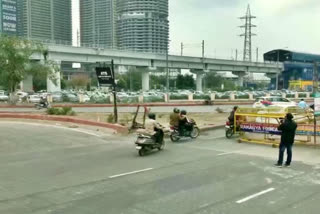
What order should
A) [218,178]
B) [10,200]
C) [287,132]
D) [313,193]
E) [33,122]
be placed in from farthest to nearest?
[33,122] → [287,132] → [218,178] → [313,193] → [10,200]

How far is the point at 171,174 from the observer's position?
11.2 meters

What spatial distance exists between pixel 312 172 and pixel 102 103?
38.4 metres

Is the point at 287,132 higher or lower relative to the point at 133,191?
higher

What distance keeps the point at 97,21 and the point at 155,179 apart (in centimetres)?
13123

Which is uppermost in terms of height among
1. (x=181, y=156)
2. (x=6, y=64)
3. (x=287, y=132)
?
(x=6, y=64)

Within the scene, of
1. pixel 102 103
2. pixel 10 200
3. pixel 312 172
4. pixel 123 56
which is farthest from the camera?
pixel 123 56

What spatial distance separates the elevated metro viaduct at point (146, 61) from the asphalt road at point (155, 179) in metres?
51.2

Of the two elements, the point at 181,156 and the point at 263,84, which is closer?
the point at 181,156

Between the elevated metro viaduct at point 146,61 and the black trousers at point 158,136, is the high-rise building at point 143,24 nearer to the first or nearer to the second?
the elevated metro viaduct at point 146,61

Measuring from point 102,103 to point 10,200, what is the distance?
4006 cm

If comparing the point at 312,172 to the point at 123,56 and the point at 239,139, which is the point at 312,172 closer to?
the point at 239,139

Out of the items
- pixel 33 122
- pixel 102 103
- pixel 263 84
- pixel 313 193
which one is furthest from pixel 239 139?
pixel 263 84

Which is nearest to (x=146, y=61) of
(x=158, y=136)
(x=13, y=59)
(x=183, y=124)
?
(x=13, y=59)

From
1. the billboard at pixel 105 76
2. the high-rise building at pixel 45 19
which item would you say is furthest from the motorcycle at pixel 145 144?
the high-rise building at pixel 45 19
